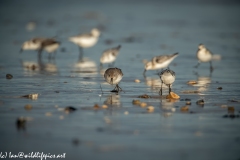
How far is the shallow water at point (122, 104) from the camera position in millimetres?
7680

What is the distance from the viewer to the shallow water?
25.2 ft

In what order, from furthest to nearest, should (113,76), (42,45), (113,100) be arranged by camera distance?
(42,45), (113,76), (113,100)

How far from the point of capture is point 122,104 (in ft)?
35.0

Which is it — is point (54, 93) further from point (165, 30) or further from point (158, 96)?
point (165, 30)

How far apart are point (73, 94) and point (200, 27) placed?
19.9 meters

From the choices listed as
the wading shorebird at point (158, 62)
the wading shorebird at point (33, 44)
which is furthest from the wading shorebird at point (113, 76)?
the wading shorebird at point (33, 44)

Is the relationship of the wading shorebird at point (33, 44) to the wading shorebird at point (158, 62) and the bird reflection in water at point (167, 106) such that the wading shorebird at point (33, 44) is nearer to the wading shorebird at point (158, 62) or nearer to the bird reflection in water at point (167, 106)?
the wading shorebird at point (158, 62)

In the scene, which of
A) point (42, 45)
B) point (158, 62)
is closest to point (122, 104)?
point (158, 62)

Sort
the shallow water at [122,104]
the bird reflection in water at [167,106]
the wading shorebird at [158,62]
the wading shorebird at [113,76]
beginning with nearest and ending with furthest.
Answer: the shallow water at [122,104], the bird reflection in water at [167,106], the wading shorebird at [113,76], the wading shorebird at [158,62]

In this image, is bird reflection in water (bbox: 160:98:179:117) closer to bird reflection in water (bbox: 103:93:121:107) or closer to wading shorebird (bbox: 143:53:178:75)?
bird reflection in water (bbox: 103:93:121:107)

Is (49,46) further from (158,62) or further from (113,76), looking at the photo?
(113,76)

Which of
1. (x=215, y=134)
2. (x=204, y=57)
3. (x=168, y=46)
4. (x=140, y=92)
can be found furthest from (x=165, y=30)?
(x=215, y=134)

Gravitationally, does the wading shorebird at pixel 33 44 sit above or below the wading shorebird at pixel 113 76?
above

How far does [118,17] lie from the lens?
1475 inches
